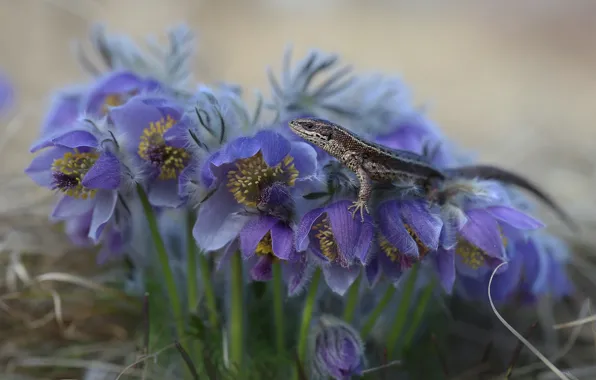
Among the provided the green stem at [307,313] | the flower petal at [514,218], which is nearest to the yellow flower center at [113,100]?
the green stem at [307,313]

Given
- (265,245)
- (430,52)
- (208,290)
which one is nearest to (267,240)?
(265,245)

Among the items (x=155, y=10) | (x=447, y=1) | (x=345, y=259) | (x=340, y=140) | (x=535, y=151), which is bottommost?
(x=345, y=259)

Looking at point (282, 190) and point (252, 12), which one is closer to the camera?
point (282, 190)

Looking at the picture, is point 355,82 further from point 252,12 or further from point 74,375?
point 252,12

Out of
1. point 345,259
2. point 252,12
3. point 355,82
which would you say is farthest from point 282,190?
point 252,12

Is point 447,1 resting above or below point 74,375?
above

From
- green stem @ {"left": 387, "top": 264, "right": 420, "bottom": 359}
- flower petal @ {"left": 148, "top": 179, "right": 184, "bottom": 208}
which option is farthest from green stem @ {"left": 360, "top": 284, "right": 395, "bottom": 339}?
flower petal @ {"left": 148, "top": 179, "right": 184, "bottom": 208}
